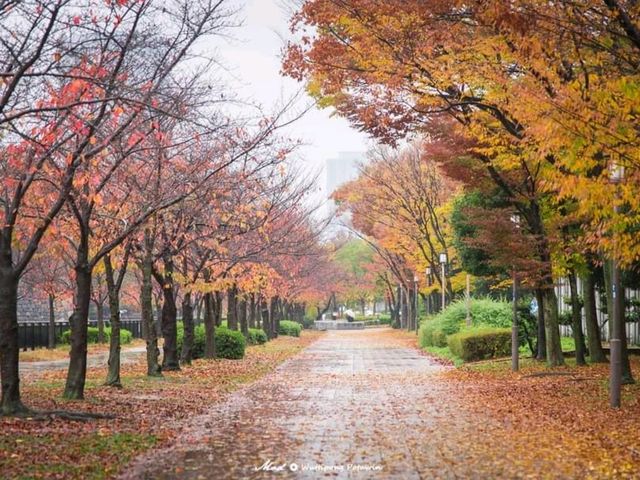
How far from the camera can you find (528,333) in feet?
90.6

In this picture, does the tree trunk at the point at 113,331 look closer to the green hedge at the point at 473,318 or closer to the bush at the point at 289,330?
the green hedge at the point at 473,318

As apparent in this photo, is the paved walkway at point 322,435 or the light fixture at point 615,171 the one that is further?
the light fixture at point 615,171

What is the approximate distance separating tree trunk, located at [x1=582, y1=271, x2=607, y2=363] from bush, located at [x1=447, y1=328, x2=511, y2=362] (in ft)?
15.1

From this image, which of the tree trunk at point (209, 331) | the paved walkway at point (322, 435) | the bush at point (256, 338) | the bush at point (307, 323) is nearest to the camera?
the paved walkway at point (322, 435)

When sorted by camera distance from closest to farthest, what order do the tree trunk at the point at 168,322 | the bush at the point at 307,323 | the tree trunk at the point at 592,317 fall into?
the tree trunk at the point at 592,317 < the tree trunk at the point at 168,322 < the bush at the point at 307,323

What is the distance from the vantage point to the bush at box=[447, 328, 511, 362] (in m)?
26.7

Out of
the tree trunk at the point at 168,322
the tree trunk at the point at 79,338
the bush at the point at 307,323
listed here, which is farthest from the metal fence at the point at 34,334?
the bush at the point at 307,323

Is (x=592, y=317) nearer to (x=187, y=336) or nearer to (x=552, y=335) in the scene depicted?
(x=552, y=335)

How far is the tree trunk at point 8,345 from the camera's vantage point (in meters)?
12.2

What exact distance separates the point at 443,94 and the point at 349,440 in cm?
783

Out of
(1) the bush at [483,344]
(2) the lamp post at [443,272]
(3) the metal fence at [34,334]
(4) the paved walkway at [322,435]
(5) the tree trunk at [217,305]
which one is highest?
(2) the lamp post at [443,272]

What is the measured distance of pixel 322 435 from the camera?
1126 cm

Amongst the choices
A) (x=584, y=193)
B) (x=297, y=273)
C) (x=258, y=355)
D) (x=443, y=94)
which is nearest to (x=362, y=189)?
(x=297, y=273)

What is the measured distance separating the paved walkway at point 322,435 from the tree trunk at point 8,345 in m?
2.51
